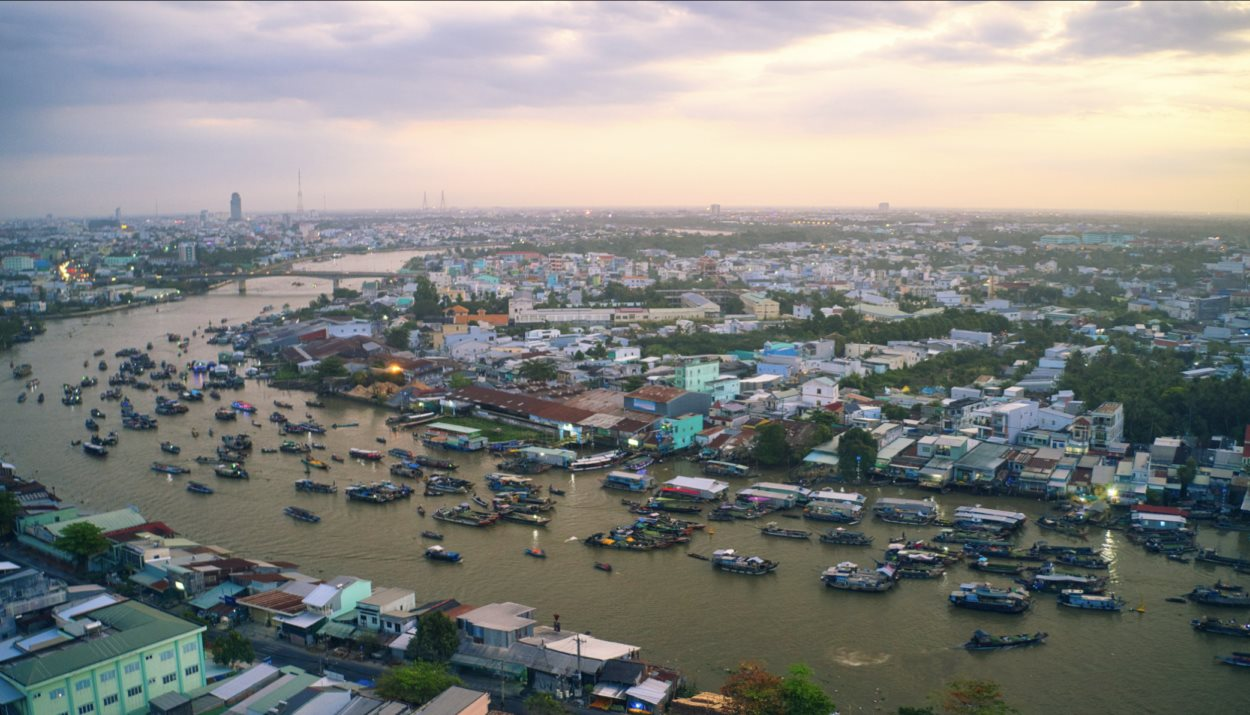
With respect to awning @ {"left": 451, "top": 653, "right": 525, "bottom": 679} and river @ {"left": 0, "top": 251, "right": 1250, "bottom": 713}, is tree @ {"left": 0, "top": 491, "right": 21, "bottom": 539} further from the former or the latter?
Result: awning @ {"left": 451, "top": 653, "right": 525, "bottom": 679}

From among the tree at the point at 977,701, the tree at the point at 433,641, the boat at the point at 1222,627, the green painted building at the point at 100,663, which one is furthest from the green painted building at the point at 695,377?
the green painted building at the point at 100,663

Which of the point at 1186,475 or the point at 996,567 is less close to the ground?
the point at 1186,475

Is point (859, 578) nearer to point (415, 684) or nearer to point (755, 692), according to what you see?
point (755, 692)

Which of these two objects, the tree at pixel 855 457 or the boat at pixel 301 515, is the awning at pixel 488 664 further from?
the tree at pixel 855 457

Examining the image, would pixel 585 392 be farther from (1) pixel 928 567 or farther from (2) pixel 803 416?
(1) pixel 928 567

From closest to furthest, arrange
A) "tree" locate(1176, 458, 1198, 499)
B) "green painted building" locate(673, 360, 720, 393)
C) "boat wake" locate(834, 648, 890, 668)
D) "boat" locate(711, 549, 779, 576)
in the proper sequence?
"boat wake" locate(834, 648, 890, 668) → "boat" locate(711, 549, 779, 576) → "tree" locate(1176, 458, 1198, 499) → "green painted building" locate(673, 360, 720, 393)

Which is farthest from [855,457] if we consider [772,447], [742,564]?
[742,564]

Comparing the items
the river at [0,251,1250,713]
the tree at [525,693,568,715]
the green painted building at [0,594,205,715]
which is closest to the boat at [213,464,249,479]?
the river at [0,251,1250,713]

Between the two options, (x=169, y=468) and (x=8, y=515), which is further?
(x=169, y=468)
